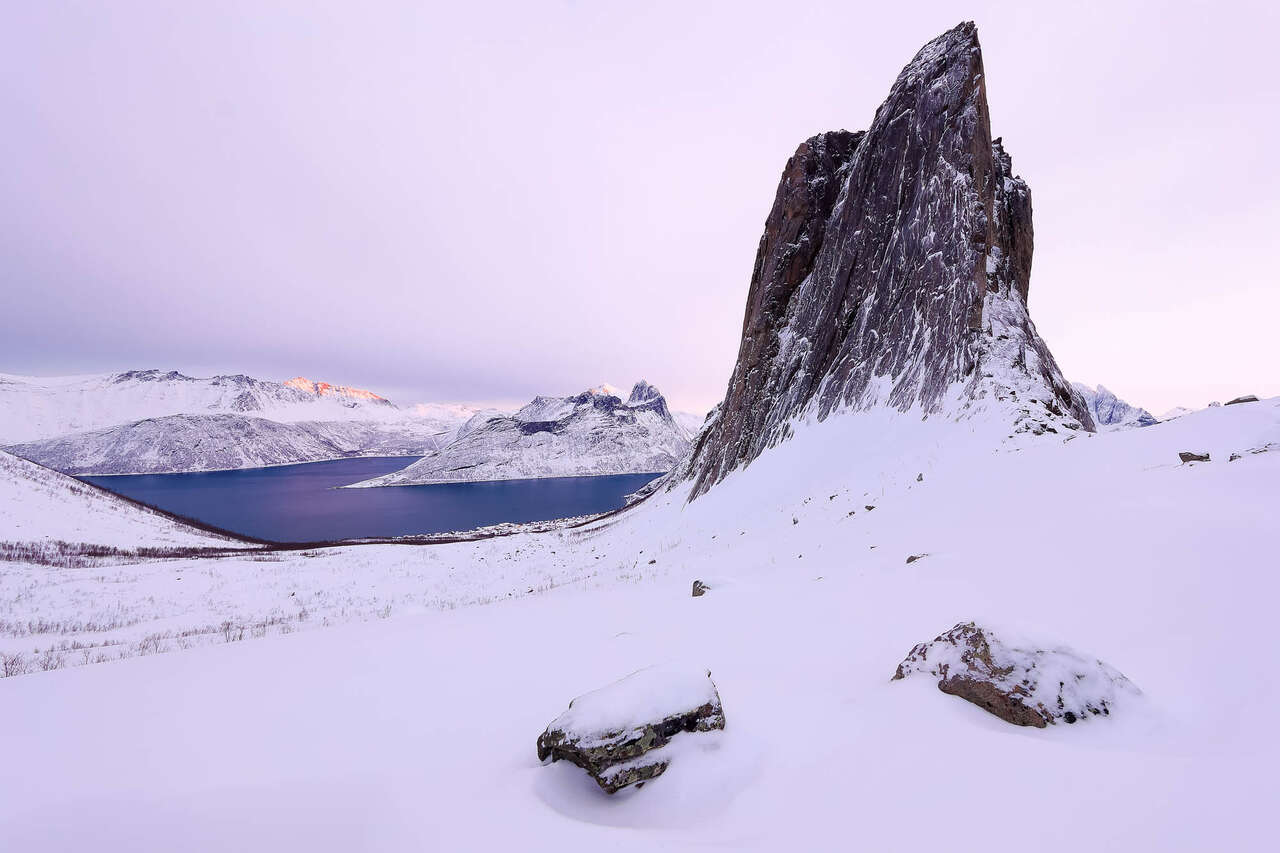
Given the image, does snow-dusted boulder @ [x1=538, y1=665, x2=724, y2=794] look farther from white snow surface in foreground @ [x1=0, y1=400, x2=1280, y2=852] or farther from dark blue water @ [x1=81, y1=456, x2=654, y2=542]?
dark blue water @ [x1=81, y1=456, x2=654, y2=542]

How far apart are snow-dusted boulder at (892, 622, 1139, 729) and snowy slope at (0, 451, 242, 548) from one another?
41152mm

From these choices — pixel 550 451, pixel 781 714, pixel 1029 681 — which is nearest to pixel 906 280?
pixel 1029 681

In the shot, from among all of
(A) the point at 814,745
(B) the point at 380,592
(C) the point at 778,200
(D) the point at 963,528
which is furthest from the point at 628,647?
(C) the point at 778,200

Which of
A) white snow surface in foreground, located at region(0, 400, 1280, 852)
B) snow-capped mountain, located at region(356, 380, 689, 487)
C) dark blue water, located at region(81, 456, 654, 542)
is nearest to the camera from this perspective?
white snow surface in foreground, located at region(0, 400, 1280, 852)

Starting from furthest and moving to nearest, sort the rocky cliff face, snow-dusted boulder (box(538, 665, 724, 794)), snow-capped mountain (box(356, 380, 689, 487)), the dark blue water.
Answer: snow-capped mountain (box(356, 380, 689, 487)) → the dark blue water → the rocky cliff face → snow-dusted boulder (box(538, 665, 724, 794))

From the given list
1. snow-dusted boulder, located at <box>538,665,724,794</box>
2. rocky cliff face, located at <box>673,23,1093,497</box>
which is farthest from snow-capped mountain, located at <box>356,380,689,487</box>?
snow-dusted boulder, located at <box>538,665,724,794</box>

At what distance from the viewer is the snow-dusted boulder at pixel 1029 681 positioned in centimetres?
283

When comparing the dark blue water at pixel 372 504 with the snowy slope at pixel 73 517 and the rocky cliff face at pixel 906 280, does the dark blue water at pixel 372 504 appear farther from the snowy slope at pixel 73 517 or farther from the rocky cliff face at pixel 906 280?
the rocky cliff face at pixel 906 280

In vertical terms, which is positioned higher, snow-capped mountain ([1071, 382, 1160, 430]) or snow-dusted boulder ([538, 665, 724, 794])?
snow-capped mountain ([1071, 382, 1160, 430])

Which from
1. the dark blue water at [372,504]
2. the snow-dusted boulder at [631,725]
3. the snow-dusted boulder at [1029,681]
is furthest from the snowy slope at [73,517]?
the snow-dusted boulder at [1029,681]

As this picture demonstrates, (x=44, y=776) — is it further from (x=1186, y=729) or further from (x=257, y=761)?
(x=1186, y=729)

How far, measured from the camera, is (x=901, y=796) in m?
2.32

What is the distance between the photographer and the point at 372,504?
326ft

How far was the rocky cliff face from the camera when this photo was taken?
18.7 meters
